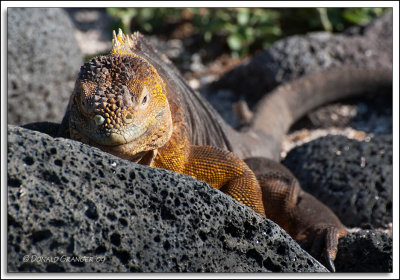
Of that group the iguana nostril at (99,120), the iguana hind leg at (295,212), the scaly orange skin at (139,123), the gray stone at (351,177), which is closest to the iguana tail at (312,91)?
the gray stone at (351,177)

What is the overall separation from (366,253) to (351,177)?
109 cm

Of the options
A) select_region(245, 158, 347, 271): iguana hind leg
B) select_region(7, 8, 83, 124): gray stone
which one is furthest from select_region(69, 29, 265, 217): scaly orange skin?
select_region(7, 8, 83, 124): gray stone

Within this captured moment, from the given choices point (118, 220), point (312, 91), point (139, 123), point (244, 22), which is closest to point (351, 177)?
point (312, 91)

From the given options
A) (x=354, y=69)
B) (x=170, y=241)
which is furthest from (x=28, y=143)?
(x=354, y=69)

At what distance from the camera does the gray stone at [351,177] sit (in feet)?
14.1

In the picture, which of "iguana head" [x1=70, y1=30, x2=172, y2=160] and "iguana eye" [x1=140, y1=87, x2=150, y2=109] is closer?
"iguana head" [x1=70, y1=30, x2=172, y2=160]

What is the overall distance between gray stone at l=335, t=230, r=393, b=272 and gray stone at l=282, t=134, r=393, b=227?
0.88 meters

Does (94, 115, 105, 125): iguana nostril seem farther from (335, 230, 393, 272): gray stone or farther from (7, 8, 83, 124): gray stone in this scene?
(7, 8, 83, 124): gray stone

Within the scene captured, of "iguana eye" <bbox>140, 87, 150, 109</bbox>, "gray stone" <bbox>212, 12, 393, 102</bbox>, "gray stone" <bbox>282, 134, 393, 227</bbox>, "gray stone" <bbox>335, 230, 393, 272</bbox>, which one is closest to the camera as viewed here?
"iguana eye" <bbox>140, 87, 150, 109</bbox>

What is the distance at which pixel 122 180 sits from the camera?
2262 mm

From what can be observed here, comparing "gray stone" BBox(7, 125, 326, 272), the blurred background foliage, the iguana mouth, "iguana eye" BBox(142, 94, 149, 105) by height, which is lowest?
"gray stone" BBox(7, 125, 326, 272)

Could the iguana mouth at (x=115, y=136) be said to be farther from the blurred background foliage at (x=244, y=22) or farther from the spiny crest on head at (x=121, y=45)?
the blurred background foliage at (x=244, y=22)

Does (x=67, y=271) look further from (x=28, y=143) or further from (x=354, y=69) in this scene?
(x=354, y=69)

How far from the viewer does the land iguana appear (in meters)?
2.50
